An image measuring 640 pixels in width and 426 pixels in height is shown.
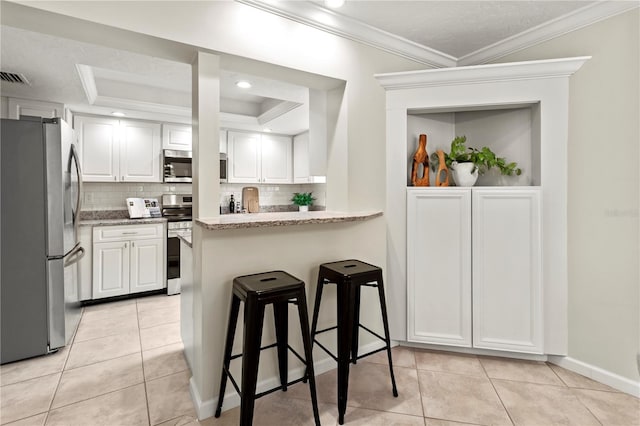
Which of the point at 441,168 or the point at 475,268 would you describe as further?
the point at 441,168

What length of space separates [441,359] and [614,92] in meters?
2.08

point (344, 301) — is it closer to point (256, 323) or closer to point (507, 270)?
point (256, 323)

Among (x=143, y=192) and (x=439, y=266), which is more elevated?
(x=143, y=192)

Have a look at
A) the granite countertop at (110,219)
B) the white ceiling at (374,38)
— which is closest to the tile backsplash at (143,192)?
the granite countertop at (110,219)

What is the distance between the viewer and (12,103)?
10.4ft

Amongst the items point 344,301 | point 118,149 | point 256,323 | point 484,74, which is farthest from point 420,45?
point 118,149

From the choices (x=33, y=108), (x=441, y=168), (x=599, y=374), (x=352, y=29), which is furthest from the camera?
(x=33, y=108)

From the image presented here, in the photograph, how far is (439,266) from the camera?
96.1 inches

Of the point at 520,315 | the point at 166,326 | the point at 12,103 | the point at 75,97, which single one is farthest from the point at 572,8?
the point at 12,103

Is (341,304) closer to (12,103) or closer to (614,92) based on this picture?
(614,92)

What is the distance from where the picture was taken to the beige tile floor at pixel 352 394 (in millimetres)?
1745

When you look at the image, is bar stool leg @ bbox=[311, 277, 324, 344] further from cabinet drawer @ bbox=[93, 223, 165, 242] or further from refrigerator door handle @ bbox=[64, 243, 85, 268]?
cabinet drawer @ bbox=[93, 223, 165, 242]

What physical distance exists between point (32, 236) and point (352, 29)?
2756mm

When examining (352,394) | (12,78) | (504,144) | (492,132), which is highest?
(12,78)
